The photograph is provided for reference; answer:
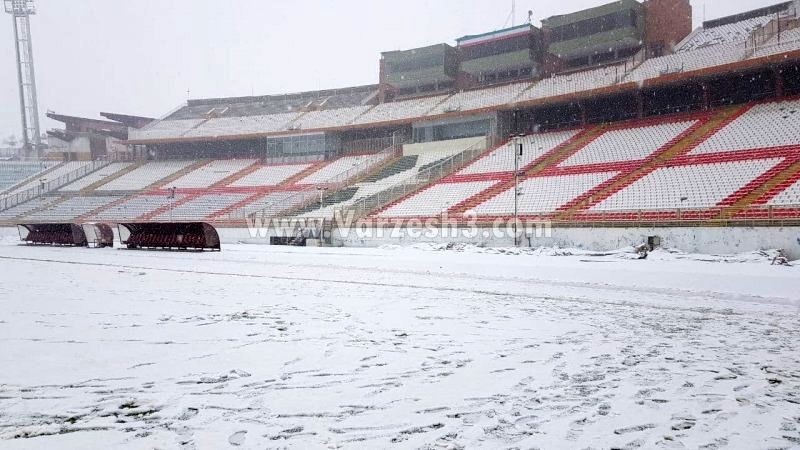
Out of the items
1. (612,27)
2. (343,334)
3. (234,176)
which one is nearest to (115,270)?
(343,334)

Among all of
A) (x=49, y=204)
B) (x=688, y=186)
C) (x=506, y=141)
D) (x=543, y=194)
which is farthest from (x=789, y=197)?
(x=49, y=204)

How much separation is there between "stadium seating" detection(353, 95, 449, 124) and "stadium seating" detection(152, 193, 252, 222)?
11.4 m

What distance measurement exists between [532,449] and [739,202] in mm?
19354

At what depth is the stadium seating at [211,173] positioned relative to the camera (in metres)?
39.5

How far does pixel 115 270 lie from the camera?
1253 centimetres

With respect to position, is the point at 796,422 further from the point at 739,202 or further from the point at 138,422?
the point at 739,202

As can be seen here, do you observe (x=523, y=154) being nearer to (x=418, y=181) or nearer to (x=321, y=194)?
(x=418, y=181)

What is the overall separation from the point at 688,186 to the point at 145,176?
137ft

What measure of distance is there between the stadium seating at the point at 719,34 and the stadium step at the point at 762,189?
14723mm

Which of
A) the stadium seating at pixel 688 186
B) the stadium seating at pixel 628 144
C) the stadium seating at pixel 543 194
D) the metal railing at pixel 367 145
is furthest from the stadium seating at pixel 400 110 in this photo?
the stadium seating at pixel 688 186

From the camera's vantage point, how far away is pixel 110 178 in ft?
144

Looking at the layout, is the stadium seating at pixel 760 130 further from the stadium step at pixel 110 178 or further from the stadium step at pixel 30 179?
the stadium step at pixel 30 179

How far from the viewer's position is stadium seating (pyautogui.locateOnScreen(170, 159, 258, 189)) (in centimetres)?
3953

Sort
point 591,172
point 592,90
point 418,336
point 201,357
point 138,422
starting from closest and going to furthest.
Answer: point 138,422 < point 201,357 < point 418,336 < point 591,172 < point 592,90
